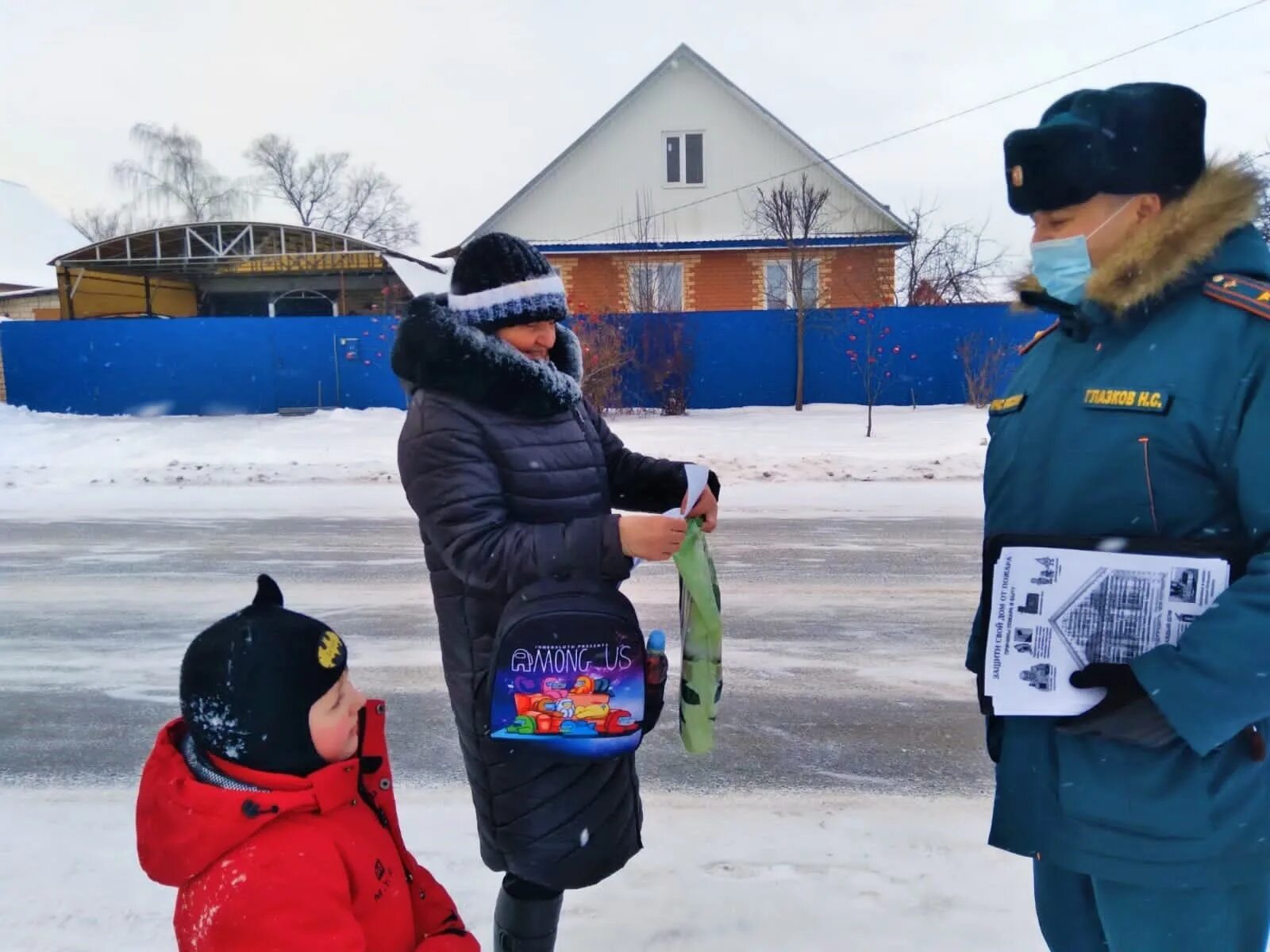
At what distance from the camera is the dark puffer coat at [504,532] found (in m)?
2.01

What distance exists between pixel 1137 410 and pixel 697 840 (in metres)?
2.26

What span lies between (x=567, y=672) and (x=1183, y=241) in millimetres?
1346

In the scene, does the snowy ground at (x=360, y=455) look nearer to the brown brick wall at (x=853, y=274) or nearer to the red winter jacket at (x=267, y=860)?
the brown brick wall at (x=853, y=274)

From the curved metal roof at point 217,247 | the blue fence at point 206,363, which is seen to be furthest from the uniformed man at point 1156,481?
the curved metal roof at point 217,247

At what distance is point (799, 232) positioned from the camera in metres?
23.6

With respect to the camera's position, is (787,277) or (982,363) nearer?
(982,363)

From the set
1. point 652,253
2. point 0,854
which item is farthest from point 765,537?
point 652,253

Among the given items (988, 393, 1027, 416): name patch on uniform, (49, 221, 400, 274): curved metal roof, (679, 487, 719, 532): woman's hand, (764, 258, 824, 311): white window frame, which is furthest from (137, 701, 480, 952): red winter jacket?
(49, 221, 400, 274): curved metal roof

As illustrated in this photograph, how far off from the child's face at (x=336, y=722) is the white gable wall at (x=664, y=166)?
2311 centimetres

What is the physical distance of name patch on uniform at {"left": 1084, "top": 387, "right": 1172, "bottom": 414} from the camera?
1.56 m

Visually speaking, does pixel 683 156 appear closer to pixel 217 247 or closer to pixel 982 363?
pixel 982 363

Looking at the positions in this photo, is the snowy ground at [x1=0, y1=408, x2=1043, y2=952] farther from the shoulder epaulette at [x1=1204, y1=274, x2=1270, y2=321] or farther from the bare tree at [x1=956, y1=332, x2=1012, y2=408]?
the bare tree at [x1=956, y1=332, x2=1012, y2=408]

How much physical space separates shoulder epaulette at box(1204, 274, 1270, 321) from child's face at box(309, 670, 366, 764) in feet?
5.22

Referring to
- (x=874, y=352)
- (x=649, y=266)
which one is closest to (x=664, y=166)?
(x=649, y=266)
